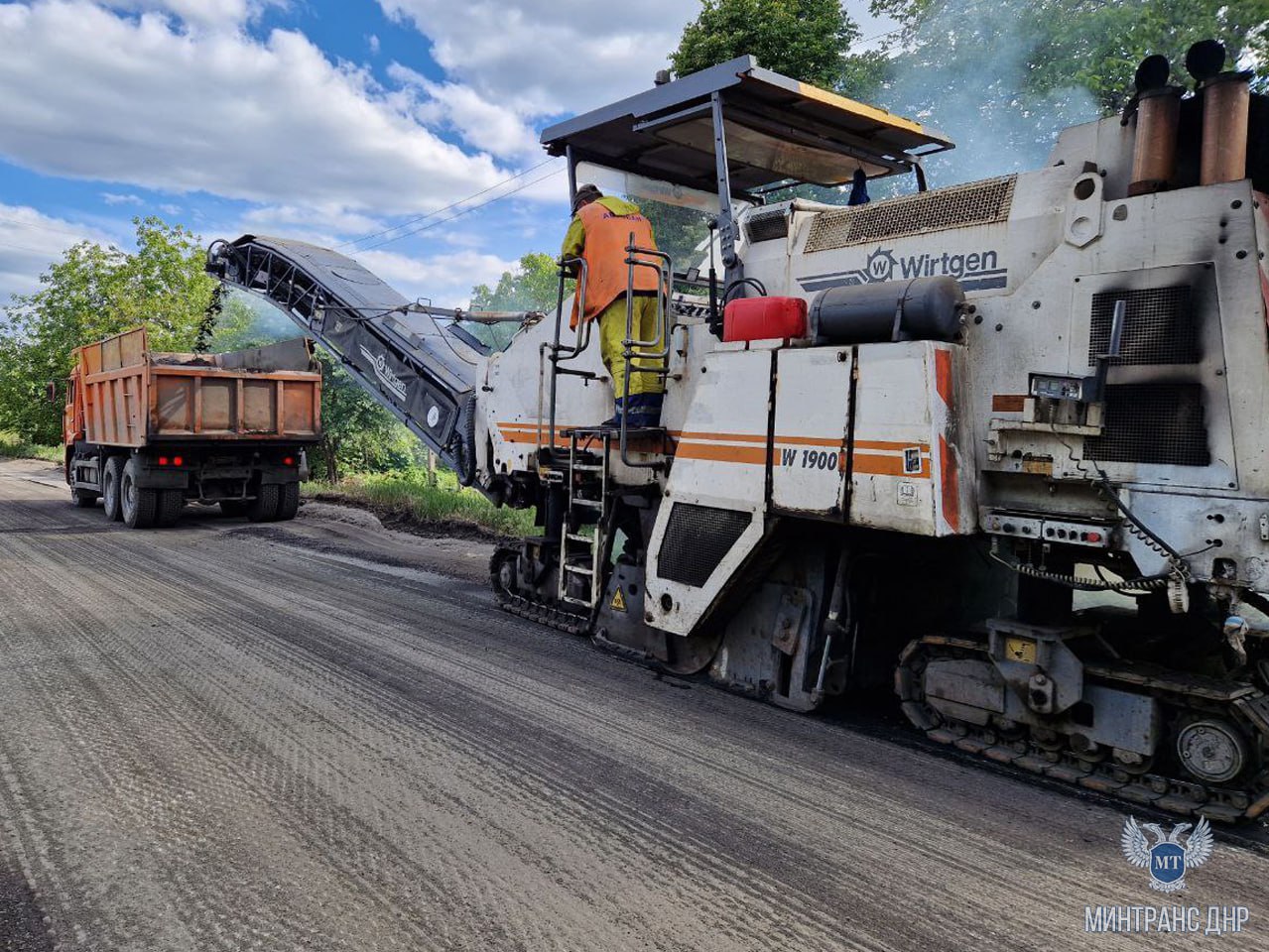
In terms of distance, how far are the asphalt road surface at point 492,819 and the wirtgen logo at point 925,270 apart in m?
2.16

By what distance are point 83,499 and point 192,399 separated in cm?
436

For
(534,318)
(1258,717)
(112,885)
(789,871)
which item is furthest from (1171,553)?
(534,318)

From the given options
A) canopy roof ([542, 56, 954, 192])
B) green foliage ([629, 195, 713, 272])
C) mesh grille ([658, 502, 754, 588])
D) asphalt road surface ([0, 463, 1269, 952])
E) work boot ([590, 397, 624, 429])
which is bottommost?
asphalt road surface ([0, 463, 1269, 952])

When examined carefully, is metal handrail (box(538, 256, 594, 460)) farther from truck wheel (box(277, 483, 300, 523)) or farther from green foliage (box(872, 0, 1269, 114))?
green foliage (box(872, 0, 1269, 114))

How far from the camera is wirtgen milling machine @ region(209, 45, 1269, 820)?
334 centimetres

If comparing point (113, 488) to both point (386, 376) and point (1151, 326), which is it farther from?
point (1151, 326)

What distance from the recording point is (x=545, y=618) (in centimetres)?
625

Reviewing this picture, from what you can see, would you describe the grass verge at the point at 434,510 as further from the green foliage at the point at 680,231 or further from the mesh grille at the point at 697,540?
the green foliage at the point at 680,231

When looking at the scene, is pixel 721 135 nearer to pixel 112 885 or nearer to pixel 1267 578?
pixel 1267 578

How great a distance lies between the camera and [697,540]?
188 inches

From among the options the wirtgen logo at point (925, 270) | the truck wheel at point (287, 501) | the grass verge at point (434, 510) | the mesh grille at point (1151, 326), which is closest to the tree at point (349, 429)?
the grass verge at point (434, 510)

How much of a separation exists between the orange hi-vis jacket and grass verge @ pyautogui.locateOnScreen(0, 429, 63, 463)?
2678 cm

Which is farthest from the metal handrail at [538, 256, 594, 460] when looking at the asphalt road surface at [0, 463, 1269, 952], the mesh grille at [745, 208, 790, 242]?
the asphalt road surface at [0, 463, 1269, 952]

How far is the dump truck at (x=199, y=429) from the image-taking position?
435 inches
